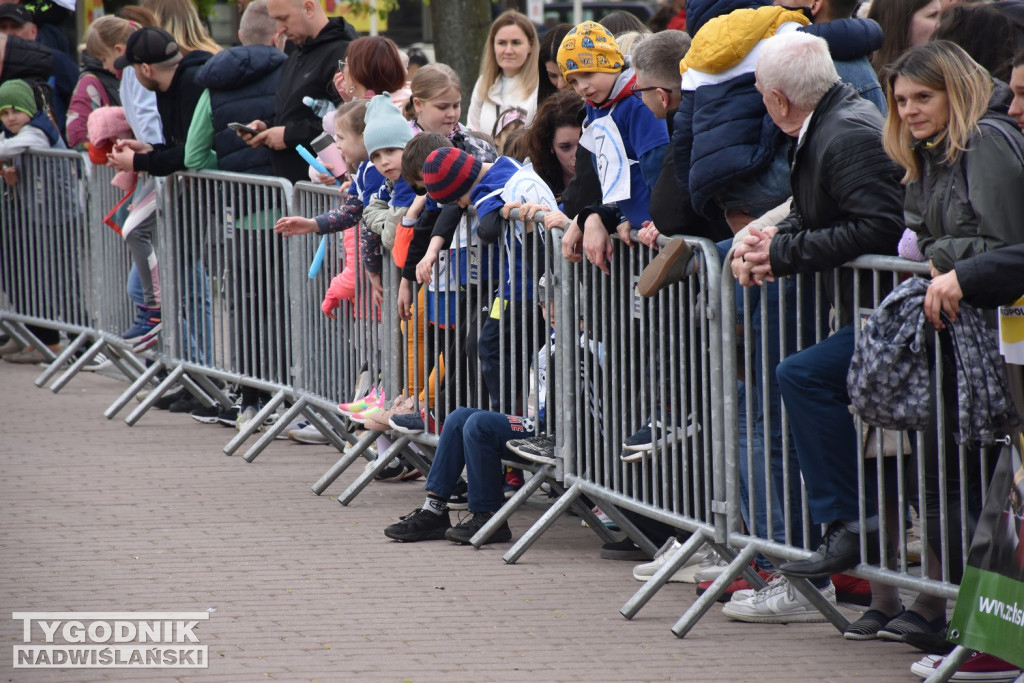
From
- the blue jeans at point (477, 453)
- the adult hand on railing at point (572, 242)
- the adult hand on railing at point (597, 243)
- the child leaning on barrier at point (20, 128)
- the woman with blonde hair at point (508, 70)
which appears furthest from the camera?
the child leaning on barrier at point (20, 128)

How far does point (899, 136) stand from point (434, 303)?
3041mm

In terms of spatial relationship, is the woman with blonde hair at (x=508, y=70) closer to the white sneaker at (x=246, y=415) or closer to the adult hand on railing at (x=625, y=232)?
the white sneaker at (x=246, y=415)

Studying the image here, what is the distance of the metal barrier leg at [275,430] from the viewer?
9.12 meters

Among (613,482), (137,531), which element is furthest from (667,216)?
(137,531)

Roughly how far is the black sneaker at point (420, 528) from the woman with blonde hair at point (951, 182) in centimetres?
276

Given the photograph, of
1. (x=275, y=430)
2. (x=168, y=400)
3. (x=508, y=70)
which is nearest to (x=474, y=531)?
(x=275, y=430)

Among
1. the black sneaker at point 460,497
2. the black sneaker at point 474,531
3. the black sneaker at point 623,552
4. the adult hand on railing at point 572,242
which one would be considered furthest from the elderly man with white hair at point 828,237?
the black sneaker at point 460,497

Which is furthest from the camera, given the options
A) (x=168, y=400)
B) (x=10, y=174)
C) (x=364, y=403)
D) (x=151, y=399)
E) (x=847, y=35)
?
(x=10, y=174)

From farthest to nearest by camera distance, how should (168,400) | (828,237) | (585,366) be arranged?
(168,400) → (585,366) → (828,237)

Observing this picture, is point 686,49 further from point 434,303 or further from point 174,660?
point 174,660

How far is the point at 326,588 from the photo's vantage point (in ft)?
21.1

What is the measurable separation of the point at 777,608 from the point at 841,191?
5.27 feet

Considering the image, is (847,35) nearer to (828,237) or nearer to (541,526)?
(828,237)

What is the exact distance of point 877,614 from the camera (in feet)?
18.4
